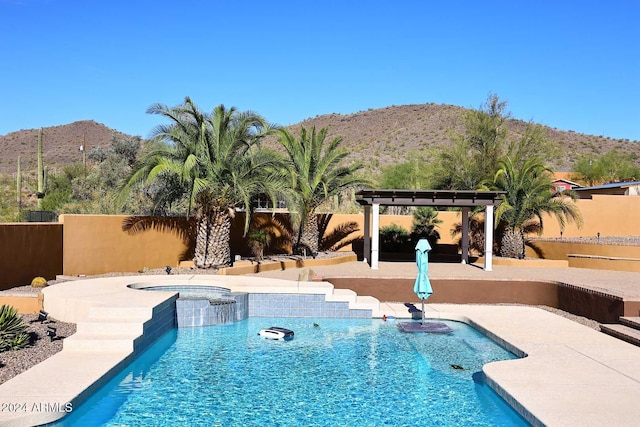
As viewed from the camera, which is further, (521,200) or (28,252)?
(521,200)

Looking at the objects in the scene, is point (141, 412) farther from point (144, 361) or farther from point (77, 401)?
point (144, 361)

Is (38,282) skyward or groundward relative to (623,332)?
skyward

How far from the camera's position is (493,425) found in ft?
21.9

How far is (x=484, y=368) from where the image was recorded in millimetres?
8125

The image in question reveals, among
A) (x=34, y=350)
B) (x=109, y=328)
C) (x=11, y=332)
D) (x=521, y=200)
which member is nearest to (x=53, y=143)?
(x=521, y=200)

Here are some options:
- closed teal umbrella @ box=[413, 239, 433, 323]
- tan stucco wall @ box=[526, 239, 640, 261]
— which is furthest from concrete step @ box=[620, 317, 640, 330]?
tan stucco wall @ box=[526, 239, 640, 261]

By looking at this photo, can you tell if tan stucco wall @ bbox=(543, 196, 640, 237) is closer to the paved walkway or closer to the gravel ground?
the paved walkway

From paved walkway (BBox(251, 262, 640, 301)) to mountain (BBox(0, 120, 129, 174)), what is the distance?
139 ft

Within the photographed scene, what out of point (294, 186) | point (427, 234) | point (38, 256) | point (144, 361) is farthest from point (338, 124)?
point (144, 361)

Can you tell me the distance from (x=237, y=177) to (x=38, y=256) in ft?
20.2

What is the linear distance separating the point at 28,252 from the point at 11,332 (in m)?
6.02

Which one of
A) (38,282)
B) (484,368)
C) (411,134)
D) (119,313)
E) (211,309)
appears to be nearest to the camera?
(484,368)

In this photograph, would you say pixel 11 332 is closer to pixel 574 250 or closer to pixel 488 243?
pixel 488 243

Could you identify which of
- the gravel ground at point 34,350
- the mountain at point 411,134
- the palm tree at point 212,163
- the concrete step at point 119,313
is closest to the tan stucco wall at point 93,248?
the palm tree at point 212,163
